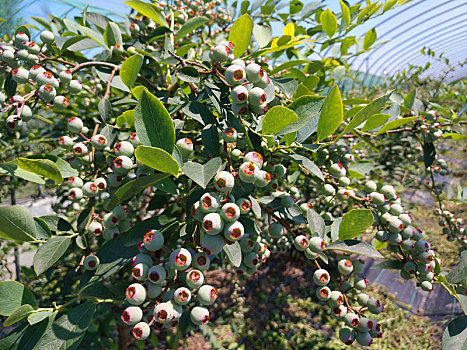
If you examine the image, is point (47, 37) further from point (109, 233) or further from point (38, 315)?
point (38, 315)

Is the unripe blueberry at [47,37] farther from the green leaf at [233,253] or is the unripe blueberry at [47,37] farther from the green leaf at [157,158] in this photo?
the green leaf at [233,253]

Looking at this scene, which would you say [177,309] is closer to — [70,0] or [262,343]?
[262,343]

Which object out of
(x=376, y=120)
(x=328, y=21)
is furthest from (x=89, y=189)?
(x=328, y=21)

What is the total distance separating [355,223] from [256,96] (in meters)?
0.31

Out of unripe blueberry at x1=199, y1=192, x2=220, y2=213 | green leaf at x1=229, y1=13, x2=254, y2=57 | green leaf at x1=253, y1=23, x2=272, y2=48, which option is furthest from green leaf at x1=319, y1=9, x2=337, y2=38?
unripe blueberry at x1=199, y1=192, x2=220, y2=213

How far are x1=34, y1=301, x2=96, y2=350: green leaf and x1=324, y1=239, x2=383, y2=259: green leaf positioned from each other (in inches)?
19.1

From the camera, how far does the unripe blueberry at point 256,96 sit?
0.49m

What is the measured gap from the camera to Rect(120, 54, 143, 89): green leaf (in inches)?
23.4

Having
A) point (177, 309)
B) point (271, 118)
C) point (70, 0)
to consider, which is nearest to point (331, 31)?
point (271, 118)

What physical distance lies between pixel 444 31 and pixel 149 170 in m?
10.5

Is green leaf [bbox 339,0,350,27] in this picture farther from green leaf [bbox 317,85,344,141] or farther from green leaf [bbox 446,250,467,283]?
green leaf [bbox 446,250,467,283]

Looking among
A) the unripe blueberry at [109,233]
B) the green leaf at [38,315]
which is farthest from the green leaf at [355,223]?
the green leaf at [38,315]

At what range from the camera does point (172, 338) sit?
2074 millimetres

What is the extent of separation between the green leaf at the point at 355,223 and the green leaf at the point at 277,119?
214 mm
